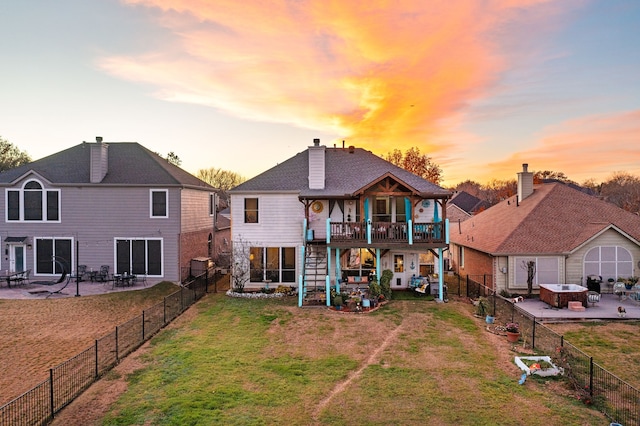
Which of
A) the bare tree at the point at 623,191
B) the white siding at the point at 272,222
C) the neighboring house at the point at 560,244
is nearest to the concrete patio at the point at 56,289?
the white siding at the point at 272,222

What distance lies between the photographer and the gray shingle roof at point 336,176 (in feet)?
63.8

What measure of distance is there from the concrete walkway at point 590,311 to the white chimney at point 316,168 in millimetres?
12022

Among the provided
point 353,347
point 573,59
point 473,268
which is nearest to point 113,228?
point 353,347

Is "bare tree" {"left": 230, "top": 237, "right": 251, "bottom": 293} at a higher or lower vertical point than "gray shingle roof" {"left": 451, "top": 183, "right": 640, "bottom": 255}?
lower

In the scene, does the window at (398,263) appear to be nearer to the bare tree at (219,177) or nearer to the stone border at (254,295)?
the stone border at (254,295)

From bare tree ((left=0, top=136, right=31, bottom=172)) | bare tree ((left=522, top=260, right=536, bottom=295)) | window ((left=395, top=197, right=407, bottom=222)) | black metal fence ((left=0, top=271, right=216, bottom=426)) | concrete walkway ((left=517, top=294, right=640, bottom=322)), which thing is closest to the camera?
black metal fence ((left=0, top=271, right=216, bottom=426))

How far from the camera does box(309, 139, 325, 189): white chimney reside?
1972 centimetres

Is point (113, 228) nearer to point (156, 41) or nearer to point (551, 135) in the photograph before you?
point (156, 41)

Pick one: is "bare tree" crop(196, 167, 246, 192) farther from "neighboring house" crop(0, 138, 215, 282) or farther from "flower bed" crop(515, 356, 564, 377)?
"flower bed" crop(515, 356, 564, 377)

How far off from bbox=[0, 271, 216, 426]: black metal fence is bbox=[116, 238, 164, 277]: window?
226 inches

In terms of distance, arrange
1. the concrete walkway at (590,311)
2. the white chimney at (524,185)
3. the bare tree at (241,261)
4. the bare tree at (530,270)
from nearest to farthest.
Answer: the concrete walkway at (590,311) < the bare tree at (530,270) < the bare tree at (241,261) < the white chimney at (524,185)

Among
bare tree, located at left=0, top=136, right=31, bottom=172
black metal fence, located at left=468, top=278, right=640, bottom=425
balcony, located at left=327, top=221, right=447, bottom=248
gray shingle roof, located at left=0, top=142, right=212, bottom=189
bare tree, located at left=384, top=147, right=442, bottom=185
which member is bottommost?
black metal fence, located at left=468, top=278, right=640, bottom=425

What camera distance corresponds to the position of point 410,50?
1925 centimetres

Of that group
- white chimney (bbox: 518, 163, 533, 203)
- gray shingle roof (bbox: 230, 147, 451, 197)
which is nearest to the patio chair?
gray shingle roof (bbox: 230, 147, 451, 197)
